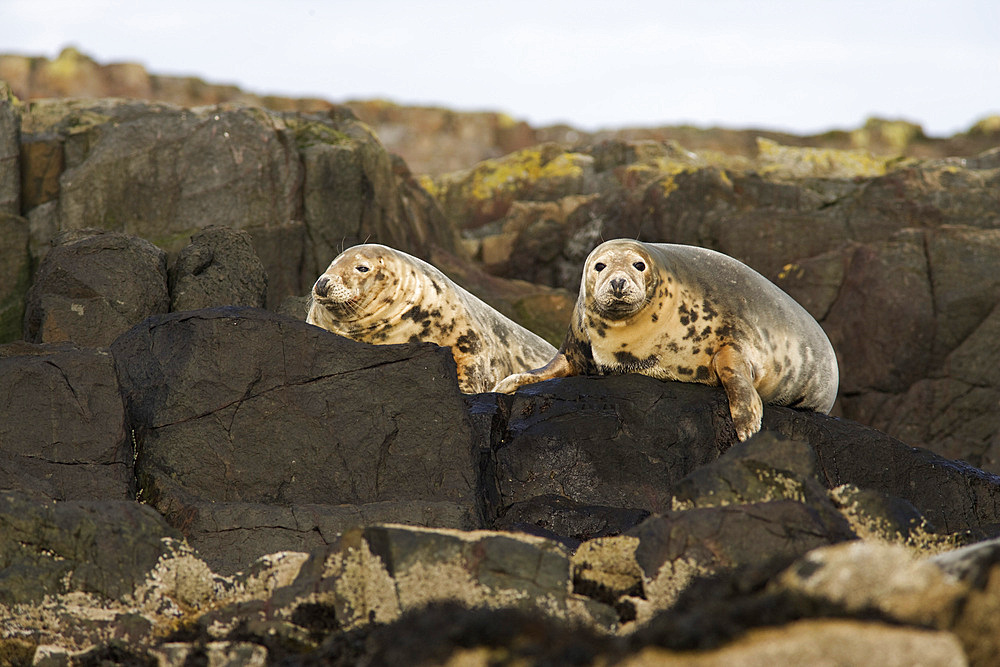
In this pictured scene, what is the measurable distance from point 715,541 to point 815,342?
14.6 feet

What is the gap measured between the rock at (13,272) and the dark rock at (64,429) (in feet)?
26.4

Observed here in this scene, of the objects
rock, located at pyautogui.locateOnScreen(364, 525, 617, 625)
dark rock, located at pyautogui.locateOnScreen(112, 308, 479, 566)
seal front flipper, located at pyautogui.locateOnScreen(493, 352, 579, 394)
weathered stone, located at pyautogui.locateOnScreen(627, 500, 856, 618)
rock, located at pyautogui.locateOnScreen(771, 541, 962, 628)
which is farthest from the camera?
seal front flipper, located at pyautogui.locateOnScreen(493, 352, 579, 394)

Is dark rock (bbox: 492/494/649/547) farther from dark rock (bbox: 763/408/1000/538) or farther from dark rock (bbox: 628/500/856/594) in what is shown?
dark rock (bbox: 628/500/856/594)

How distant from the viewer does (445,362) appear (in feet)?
22.3

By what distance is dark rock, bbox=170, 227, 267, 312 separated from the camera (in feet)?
33.8

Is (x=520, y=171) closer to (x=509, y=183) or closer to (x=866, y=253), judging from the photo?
(x=509, y=183)

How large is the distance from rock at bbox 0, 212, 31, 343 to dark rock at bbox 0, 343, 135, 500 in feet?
26.4

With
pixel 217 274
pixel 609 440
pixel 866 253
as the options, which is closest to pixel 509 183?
pixel 866 253

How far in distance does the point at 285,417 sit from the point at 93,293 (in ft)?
14.4

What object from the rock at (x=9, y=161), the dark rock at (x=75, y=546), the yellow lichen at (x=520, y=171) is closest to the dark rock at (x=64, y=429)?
the dark rock at (x=75, y=546)

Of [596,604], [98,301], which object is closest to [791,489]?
[596,604]

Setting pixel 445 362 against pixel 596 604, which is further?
pixel 445 362

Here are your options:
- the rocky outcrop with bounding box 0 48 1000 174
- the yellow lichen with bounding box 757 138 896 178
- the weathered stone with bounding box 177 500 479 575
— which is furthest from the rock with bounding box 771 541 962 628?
the rocky outcrop with bounding box 0 48 1000 174

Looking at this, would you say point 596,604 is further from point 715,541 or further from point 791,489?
point 791,489
